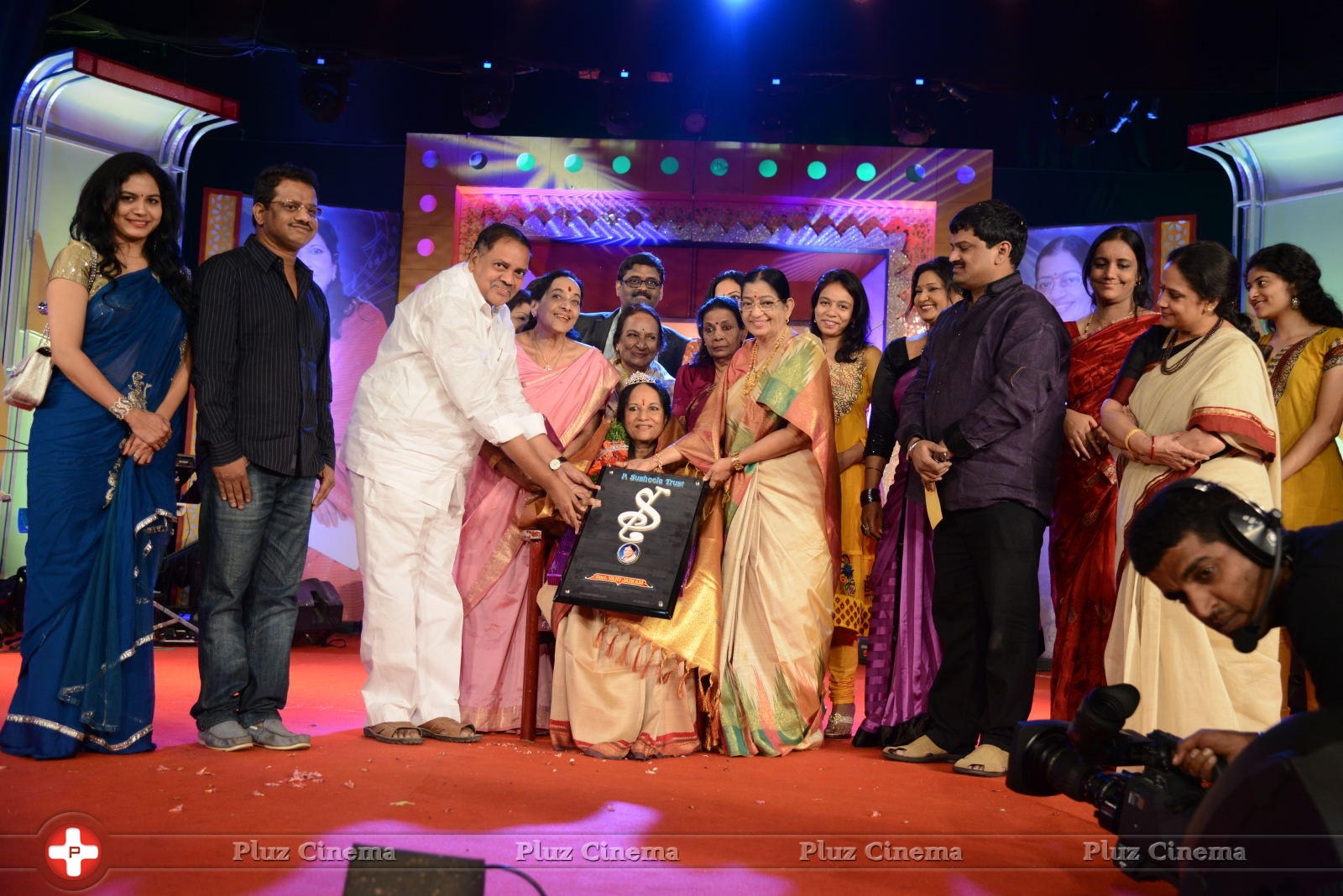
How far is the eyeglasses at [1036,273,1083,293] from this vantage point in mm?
8008

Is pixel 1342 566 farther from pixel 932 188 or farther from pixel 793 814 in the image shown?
pixel 932 188

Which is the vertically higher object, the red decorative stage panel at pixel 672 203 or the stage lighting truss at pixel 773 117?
the stage lighting truss at pixel 773 117

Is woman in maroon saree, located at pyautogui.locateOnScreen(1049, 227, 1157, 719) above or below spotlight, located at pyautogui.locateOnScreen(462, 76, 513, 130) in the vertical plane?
below

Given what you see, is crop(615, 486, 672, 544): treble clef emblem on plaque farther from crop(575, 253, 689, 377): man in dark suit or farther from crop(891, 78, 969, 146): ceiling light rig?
crop(891, 78, 969, 146): ceiling light rig

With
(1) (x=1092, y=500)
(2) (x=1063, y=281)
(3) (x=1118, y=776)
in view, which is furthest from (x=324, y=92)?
(3) (x=1118, y=776)

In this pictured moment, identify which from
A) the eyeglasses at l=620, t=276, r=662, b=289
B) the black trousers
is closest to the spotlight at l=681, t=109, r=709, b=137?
the eyeglasses at l=620, t=276, r=662, b=289

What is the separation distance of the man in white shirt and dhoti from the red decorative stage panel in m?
4.38

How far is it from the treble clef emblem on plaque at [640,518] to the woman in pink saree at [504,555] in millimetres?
465

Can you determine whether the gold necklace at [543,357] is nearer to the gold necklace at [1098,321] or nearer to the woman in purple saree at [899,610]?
the woman in purple saree at [899,610]

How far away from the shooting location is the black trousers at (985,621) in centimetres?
364

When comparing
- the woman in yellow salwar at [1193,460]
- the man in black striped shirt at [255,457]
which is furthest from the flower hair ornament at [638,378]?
the woman in yellow salwar at [1193,460]

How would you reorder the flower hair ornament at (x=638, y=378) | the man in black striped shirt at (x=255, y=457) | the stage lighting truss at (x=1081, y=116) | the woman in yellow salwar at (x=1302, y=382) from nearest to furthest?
the man in black striped shirt at (x=255, y=457) → the woman in yellow salwar at (x=1302, y=382) → the flower hair ornament at (x=638, y=378) → the stage lighting truss at (x=1081, y=116)

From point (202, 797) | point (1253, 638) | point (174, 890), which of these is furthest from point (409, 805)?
point (1253, 638)

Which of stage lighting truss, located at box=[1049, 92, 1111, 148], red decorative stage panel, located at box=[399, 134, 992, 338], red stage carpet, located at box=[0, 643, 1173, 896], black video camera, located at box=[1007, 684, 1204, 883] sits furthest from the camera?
red decorative stage panel, located at box=[399, 134, 992, 338]
